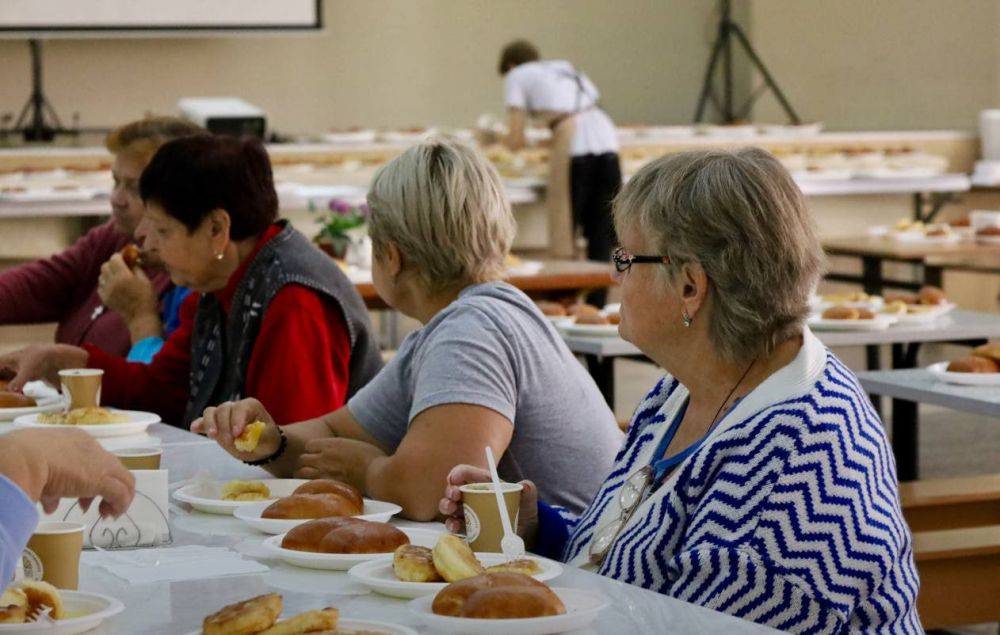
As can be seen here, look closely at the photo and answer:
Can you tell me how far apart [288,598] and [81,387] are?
1.41 meters

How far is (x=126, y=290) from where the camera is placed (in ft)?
12.3

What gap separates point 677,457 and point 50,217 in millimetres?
5456

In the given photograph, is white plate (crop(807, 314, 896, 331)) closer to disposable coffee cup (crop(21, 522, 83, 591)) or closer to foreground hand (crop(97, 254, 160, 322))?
foreground hand (crop(97, 254, 160, 322))

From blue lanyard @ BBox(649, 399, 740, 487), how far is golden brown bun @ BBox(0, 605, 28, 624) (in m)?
0.77

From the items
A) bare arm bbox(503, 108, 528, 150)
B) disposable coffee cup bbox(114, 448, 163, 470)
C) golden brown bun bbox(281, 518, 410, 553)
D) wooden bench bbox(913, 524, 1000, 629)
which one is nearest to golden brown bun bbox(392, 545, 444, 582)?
golden brown bun bbox(281, 518, 410, 553)

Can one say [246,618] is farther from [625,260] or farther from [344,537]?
[625,260]

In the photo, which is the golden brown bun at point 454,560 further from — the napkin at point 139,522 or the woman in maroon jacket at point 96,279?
the woman in maroon jacket at point 96,279

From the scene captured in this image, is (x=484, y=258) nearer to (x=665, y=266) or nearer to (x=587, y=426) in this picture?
(x=587, y=426)

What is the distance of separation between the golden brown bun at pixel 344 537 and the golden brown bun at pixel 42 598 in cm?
35

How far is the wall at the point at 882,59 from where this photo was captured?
11516 millimetres

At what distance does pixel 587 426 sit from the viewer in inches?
96.3

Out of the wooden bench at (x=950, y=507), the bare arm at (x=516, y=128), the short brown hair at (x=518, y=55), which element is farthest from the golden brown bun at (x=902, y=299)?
the short brown hair at (x=518, y=55)

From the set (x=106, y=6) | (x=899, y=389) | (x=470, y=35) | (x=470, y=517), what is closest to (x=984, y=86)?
(x=470, y=35)

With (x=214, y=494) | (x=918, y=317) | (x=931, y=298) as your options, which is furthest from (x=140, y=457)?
(x=931, y=298)
